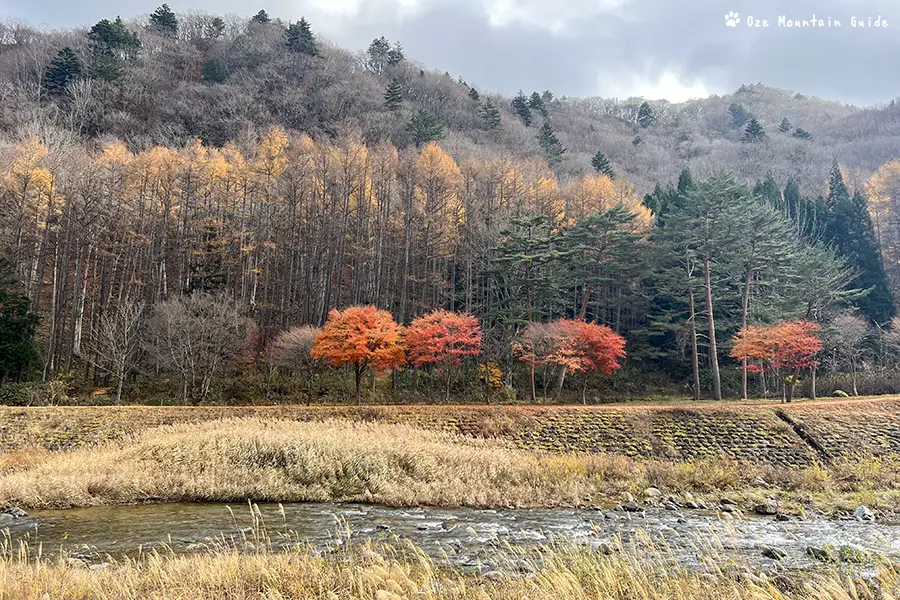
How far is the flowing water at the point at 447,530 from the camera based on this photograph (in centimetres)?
807

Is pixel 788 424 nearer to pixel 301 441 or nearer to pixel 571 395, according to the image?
pixel 571 395

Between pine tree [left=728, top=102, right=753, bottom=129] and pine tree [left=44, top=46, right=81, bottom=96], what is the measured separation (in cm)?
12715

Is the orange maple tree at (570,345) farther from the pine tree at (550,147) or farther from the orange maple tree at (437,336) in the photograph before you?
the pine tree at (550,147)

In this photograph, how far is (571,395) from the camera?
3566 centimetres

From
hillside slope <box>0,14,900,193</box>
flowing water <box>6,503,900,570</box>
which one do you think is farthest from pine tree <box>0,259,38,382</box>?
hillside slope <box>0,14,900,193</box>

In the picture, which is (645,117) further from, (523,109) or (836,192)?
(836,192)

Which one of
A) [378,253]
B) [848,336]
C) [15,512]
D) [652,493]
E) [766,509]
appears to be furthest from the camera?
[378,253]

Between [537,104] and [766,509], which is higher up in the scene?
[537,104]

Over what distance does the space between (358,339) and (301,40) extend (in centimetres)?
7423

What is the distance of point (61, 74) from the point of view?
204 feet

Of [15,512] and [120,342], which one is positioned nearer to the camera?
[15,512]

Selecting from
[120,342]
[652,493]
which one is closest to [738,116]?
[652,493]

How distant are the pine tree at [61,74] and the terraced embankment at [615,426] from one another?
60425 millimetres

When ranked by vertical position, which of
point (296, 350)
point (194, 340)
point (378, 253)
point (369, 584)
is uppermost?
point (378, 253)
